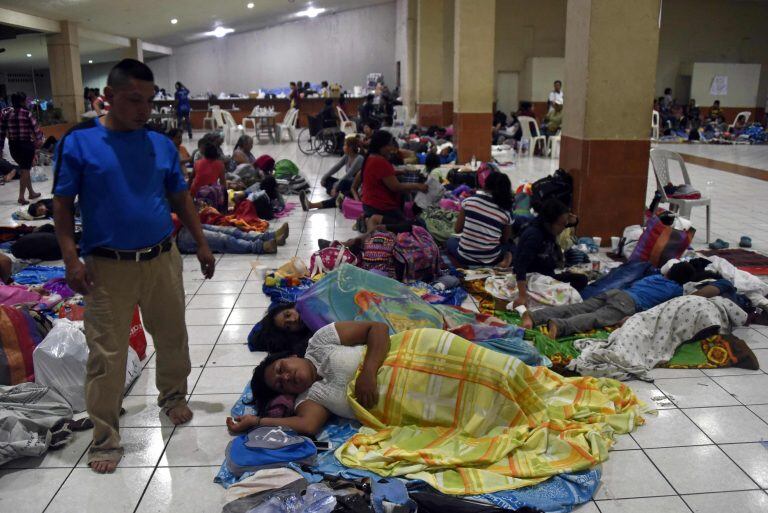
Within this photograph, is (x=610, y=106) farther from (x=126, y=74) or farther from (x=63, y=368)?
(x=63, y=368)

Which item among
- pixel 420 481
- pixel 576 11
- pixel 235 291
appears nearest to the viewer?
pixel 420 481

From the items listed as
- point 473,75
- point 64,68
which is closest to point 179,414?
point 473,75

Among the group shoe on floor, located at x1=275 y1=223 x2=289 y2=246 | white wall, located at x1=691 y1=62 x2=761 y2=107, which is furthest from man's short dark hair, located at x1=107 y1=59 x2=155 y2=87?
white wall, located at x1=691 y1=62 x2=761 y2=107

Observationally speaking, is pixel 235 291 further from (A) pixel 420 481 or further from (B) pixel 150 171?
(A) pixel 420 481

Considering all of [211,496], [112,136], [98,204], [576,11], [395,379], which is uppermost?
[576,11]

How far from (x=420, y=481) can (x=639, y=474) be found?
0.85 m

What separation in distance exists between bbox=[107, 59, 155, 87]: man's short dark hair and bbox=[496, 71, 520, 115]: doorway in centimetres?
1834

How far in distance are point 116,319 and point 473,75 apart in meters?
8.94

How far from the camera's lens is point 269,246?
5871 mm

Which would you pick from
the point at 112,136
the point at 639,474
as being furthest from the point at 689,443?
the point at 112,136

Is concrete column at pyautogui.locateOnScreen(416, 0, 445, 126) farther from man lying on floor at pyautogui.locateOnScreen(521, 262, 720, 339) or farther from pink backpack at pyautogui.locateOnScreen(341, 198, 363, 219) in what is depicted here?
man lying on floor at pyautogui.locateOnScreen(521, 262, 720, 339)

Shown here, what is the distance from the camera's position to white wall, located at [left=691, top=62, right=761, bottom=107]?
63.7 ft

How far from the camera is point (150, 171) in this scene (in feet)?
8.47

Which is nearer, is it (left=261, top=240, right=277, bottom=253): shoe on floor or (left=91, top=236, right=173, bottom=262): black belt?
(left=91, top=236, right=173, bottom=262): black belt
